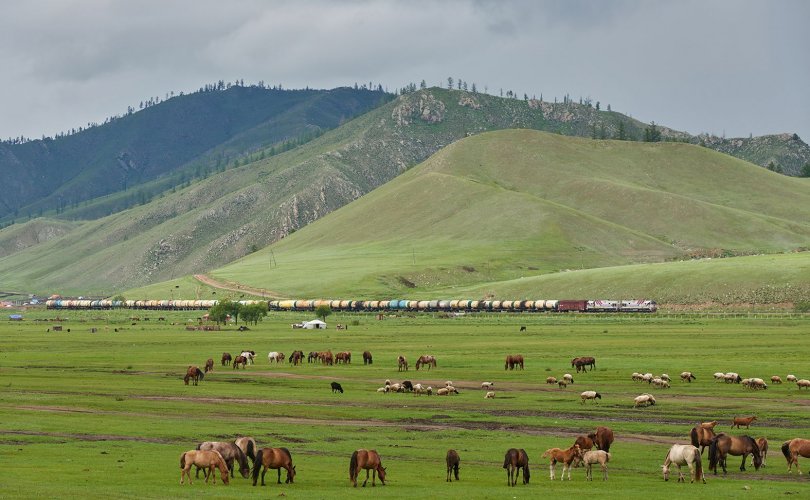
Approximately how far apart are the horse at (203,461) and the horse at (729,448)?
18.6 metres

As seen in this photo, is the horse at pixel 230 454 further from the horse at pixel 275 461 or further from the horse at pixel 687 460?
the horse at pixel 687 460

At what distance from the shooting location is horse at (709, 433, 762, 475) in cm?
4300

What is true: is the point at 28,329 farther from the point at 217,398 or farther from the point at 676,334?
the point at 217,398

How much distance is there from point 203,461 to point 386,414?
23316 millimetres

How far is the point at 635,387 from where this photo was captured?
250 ft

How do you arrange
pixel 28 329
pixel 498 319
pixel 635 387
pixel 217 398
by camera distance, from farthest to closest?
pixel 498 319, pixel 28 329, pixel 635 387, pixel 217 398

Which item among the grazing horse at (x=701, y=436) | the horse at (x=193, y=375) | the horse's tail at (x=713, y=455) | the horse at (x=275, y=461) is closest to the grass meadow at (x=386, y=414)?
the horse at (x=275, y=461)

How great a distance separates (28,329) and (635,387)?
409ft

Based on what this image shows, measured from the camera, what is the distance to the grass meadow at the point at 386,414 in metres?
39.7

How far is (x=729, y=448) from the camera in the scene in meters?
43.2

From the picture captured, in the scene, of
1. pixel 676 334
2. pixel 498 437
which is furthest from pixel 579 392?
pixel 676 334

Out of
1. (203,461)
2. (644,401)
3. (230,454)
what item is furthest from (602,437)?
(644,401)

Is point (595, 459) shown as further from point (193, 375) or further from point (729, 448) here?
point (193, 375)

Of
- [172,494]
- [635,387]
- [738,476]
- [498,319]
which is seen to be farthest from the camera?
[498,319]
